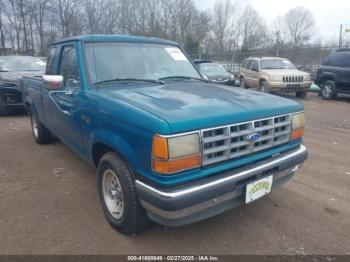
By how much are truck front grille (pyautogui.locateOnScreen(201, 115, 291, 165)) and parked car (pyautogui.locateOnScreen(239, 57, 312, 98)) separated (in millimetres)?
10184

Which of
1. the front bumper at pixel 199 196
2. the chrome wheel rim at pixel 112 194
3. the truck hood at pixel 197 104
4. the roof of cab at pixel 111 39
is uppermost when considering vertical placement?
the roof of cab at pixel 111 39

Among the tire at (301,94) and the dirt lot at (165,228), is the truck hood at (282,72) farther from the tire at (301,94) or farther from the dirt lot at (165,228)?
the dirt lot at (165,228)

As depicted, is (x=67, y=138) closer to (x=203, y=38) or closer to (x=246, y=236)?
(x=246, y=236)

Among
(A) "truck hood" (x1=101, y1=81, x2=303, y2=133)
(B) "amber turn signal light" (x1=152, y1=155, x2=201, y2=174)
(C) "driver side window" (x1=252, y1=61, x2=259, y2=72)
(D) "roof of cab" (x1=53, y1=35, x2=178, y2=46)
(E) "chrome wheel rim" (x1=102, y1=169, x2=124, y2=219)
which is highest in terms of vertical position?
(D) "roof of cab" (x1=53, y1=35, x2=178, y2=46)

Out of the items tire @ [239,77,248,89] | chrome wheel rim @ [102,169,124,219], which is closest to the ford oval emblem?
chrome wheel rim @ [102,169,124,219]

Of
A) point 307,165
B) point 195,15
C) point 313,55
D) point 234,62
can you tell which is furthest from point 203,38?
point 307,165

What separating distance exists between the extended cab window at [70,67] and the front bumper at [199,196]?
1.70m

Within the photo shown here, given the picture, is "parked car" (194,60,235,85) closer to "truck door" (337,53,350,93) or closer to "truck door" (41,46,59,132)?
"truck door" (337,53,350,93)

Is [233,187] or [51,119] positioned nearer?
[233,187]

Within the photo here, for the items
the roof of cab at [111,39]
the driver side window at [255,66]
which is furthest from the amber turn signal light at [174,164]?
the driver side window at [255,66]

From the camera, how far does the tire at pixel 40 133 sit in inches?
232

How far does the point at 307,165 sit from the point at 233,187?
9.07 feet

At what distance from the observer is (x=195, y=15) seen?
47.9 meters

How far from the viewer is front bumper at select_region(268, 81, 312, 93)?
12617 millimetres
